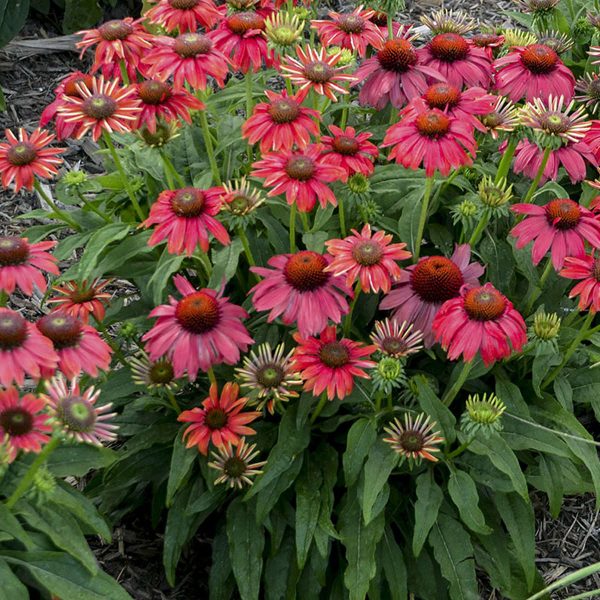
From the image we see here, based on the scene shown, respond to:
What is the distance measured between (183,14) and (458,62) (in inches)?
33.9

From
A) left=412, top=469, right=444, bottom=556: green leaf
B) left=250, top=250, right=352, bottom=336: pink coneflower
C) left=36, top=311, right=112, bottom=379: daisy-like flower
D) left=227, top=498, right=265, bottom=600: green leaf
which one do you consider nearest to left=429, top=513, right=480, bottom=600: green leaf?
left=412, top=469, right=444, bottom=556: green leaf

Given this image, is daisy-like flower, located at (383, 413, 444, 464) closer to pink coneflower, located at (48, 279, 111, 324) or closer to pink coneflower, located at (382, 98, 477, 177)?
pink coneflower, located at (382, 98, 477, 177)

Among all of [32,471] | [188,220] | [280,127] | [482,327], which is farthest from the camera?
[280,127]

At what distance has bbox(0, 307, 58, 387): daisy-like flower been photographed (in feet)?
6.21

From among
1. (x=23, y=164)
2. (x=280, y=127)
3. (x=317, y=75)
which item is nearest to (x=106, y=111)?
(x=23, y=164)

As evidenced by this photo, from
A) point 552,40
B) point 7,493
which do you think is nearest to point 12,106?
point 552,40

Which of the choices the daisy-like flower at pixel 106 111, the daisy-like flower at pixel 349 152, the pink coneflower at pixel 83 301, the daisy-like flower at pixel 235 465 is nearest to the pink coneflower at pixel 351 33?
the daisy-like flower at pixel 349 152

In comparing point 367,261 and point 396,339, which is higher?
point 367,261

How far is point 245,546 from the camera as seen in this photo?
8.48 ft

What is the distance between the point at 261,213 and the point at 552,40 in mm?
1167

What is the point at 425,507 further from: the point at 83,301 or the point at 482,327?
the point at 83,301

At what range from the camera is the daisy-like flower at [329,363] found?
2320 millimetres

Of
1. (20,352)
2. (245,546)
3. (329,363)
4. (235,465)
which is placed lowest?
(245,546)

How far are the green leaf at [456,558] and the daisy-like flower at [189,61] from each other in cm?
134
